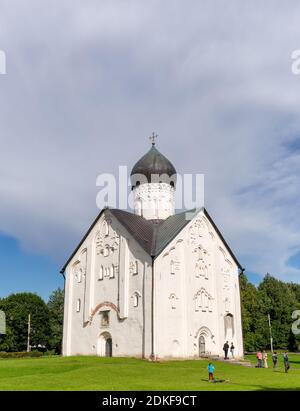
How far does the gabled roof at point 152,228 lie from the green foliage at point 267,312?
26027mm

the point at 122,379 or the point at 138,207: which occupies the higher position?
the point at 138,207

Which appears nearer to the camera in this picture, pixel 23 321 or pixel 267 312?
pixel 23 321

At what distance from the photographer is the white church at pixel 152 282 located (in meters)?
34.7

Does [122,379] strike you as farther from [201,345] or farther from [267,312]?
[267,312]

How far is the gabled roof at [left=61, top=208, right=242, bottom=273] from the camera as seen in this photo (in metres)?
36.7

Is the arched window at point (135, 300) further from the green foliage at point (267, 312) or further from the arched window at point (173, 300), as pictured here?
the green foliage at point (267, 312)

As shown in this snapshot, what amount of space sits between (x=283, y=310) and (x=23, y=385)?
61985 mm

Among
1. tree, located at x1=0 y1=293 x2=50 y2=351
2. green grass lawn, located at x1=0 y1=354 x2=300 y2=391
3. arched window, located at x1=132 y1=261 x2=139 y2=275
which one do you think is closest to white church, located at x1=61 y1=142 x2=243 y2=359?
arched window, located at x1=132 y1=261 x2=139 y2=275

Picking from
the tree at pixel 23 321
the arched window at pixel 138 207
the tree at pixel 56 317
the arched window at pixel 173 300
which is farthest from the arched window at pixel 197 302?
the tree at pixel 23 321

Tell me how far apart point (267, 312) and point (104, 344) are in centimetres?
4250

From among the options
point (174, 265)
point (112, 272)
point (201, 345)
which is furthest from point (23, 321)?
point (174, 265)

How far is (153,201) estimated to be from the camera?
43938 millimetres
